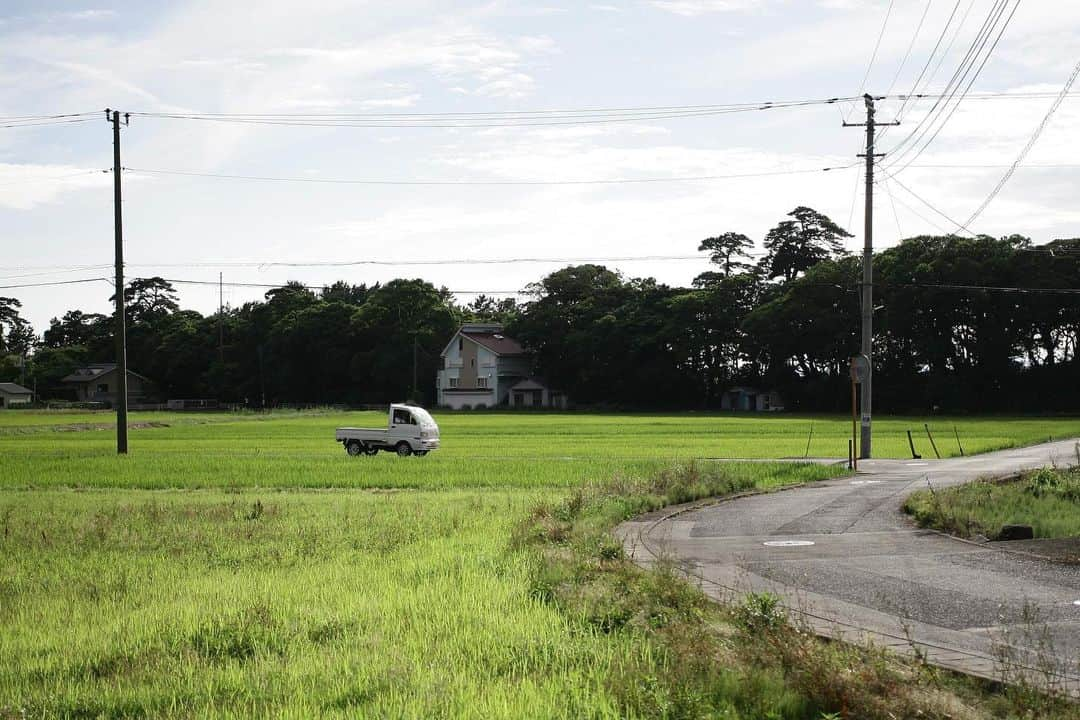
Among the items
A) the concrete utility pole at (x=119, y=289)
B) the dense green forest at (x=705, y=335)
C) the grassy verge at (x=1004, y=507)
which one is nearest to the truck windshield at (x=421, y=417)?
the concrete utility pole at (x=119, y=289)

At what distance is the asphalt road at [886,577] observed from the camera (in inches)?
305

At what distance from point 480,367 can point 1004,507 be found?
92.9m

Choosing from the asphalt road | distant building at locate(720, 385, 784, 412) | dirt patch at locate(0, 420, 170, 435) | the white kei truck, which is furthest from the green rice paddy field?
distant building at locate(720, 385, 784, 412)

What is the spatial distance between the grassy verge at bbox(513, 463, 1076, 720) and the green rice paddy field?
7.9 inches

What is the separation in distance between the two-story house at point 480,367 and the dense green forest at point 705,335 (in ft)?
8.19

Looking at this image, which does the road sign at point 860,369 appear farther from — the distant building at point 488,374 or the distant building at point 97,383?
the distant building at point 97,383

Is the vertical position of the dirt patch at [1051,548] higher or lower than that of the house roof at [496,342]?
lower

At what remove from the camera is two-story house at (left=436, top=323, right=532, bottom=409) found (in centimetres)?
10769

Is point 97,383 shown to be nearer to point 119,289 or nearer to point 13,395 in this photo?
point 13,395

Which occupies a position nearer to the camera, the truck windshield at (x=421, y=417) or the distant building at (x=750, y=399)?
the truck windshield at (x=421, y=417)

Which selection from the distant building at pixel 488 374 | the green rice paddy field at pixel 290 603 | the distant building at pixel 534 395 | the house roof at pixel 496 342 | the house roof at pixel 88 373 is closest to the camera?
the green rice paddy field at pixel 290 603

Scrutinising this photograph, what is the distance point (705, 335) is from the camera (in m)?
92.8

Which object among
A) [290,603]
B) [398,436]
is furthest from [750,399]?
[290,603]

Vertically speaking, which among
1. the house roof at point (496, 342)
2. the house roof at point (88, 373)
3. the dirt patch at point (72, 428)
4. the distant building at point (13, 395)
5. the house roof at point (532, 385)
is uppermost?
the house roof at point (496, 342)
